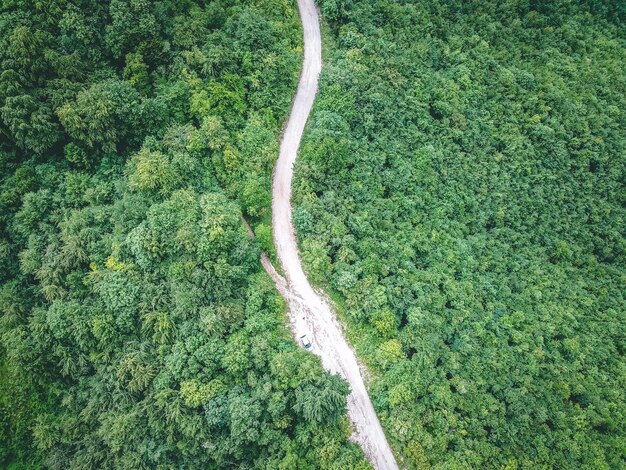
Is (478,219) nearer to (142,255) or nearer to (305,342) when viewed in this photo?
(305,342)

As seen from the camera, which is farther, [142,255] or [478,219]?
[478,219]

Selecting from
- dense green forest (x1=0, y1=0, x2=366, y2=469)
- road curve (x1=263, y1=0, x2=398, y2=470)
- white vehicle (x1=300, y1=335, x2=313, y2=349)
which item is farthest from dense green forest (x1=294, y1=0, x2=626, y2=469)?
dense green forest (x1=0, y1=0, x2=366, y2=469)

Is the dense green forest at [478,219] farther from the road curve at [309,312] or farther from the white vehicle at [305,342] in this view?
the white vehicle at [305,342]

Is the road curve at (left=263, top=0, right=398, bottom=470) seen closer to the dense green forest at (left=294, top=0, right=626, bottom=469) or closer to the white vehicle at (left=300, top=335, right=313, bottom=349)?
the white vehicle at (left=300, top=335, right=313, bottom=349)

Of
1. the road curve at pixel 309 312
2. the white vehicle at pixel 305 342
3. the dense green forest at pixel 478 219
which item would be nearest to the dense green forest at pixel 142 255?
the white vehicle at pixel 305 342

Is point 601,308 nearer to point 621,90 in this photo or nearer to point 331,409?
point 621,90

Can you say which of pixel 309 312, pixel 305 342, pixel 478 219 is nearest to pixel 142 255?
pixel 309 312
